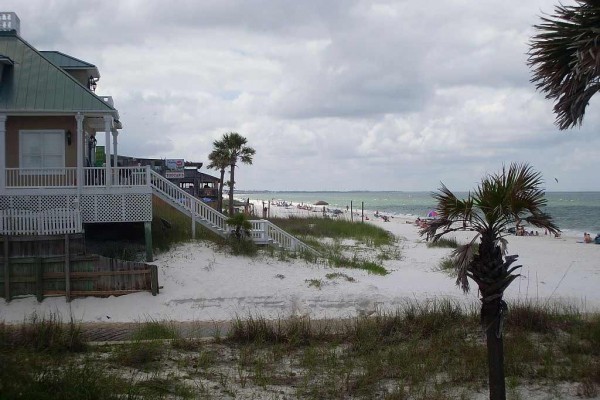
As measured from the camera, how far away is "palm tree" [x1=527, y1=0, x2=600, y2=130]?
292 inches

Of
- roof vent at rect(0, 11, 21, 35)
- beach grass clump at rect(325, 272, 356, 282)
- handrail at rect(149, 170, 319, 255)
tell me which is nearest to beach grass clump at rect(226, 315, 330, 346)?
beach grass clump at rect(325, 272, 356, 282)

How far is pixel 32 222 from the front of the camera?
52.9 feet

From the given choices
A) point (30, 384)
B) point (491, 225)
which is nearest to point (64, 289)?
point (30, 384)

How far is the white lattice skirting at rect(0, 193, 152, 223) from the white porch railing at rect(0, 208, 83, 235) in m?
1.02

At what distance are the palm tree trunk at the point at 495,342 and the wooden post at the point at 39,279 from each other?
11.8 meters

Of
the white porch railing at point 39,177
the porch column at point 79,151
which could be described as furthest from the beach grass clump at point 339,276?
the white porch railing at point 39,177

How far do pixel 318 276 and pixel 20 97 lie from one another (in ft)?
34.2

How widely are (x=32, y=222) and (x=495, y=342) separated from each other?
13.4 m

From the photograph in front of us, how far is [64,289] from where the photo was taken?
15.1m

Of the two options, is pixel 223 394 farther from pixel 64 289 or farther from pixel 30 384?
pixel 64 289

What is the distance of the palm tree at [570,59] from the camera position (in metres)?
7.43

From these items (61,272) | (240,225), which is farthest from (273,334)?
(240,225)

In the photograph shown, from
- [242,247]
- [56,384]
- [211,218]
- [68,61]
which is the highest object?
[68,61]

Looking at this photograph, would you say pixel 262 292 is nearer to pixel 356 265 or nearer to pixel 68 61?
pixel 356 265
